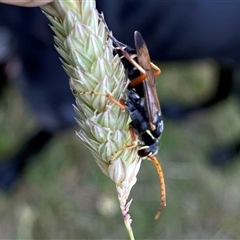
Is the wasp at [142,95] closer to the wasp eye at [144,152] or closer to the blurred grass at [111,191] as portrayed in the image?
the wasp eye at [144,152]

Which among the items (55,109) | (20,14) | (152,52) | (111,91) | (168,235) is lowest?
(168,235)

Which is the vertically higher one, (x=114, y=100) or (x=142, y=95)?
(x=114, y=100)

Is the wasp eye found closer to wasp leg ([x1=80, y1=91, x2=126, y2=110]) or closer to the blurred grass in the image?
wasp leg ([x1=80, y1=91, x2=126, y2=110])

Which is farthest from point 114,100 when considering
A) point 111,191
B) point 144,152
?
point 111,191

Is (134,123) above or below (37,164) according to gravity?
above

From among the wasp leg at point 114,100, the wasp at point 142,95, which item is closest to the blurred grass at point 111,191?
the wasp at point 142,95

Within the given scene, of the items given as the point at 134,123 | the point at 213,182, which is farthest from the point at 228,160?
the point at 134,123

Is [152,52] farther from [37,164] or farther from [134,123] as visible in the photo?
[37,164]

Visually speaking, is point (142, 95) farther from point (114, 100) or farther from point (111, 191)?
point (111, 191)

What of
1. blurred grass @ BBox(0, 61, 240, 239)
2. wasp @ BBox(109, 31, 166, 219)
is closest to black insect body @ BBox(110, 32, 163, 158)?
wasp @ BBox(109, 31, 166, 219)
